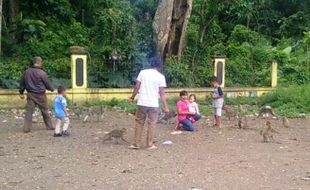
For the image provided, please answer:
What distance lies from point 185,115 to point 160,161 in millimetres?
3605

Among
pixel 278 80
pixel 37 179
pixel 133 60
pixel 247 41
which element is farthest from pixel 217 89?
Answer: pixel 247 41

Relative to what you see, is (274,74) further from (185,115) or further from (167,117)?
(185,115)

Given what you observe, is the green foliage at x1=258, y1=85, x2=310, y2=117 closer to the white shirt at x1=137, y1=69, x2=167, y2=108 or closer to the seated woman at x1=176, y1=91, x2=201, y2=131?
the seated woman at x1=176, y1=91, x2=201, y2=131

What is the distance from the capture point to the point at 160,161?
9.12 m

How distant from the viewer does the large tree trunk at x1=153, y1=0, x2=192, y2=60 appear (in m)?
21.5

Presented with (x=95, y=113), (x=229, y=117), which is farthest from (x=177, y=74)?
(x=95, y=113)

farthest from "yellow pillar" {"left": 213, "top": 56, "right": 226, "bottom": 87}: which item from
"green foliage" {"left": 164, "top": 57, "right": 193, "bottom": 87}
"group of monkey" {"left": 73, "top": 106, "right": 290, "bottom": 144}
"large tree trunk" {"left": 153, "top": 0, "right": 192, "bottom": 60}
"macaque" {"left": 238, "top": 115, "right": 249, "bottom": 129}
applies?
"macaque" {"left": 238, "top": 115, "right": 249, "bottom": 129}

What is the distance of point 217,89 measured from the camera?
12.9 meters

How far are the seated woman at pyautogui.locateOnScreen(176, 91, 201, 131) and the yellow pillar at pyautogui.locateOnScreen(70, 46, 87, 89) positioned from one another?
634 cm

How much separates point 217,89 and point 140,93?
320 centimetres

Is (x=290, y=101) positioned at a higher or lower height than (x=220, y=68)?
lower

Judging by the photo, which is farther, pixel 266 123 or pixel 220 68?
pixel 220 68

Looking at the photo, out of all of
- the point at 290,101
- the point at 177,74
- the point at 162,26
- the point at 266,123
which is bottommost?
the point at 266,123

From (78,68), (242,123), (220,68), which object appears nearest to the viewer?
(242,123)
